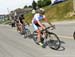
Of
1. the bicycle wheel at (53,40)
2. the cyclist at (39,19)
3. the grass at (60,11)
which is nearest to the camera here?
the bicycle wheel at (53,40)

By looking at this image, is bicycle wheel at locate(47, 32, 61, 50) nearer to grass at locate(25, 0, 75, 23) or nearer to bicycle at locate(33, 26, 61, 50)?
bicycle at locate(33, 26, 61, 50)

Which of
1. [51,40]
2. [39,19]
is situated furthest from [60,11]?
[51,40]

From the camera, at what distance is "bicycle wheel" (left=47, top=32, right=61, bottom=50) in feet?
45.7

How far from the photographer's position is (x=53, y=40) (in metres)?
14.1

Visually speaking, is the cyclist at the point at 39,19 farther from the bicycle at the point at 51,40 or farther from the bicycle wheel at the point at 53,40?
the bicycle wheel at the point at 53,40

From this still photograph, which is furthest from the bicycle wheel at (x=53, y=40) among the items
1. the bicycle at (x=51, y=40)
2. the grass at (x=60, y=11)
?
the grass at (x=60, y=11)

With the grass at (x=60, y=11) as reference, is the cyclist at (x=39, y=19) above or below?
above

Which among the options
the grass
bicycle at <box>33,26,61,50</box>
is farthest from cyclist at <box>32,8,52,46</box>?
the grass

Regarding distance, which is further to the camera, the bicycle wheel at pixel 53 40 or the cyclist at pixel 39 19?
the cyclist at pixel 39 19

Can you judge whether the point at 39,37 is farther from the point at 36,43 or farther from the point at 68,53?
the point at 68,53

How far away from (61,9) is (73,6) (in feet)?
20.4

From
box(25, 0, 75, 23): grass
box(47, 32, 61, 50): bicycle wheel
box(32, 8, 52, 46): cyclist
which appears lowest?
box(25, 0, 75, 23): grass

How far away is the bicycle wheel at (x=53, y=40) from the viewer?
45.7ft

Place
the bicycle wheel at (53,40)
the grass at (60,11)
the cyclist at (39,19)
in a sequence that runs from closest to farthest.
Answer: the bicycle wheel at (53,40) → the cyclist at (39,19) → the grass at (60,11)
